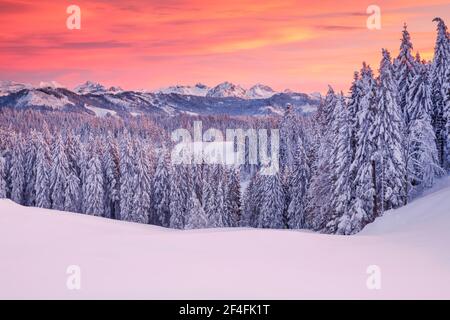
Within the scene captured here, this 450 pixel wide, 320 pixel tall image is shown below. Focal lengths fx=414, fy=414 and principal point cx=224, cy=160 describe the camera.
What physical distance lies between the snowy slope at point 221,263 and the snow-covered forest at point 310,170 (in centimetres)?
1333

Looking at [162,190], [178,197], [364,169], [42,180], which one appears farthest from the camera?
[42,180]

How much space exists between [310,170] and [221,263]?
125 ft

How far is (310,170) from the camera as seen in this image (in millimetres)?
49531

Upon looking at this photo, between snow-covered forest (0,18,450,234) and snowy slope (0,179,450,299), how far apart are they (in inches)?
525

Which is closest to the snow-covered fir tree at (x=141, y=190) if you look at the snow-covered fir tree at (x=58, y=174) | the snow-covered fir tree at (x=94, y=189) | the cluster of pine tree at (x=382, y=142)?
the snow-covered fir tree at (x=94, y=189)

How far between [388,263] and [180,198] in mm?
50944

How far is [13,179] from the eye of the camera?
226 feet

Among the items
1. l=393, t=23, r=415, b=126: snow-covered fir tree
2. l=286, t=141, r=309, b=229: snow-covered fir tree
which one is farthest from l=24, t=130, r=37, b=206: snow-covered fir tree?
l=393, t=23, r=415, b=126: snow-covered fir tree

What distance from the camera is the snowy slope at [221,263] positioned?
10.3 metres

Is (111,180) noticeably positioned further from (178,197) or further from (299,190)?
(299,190)

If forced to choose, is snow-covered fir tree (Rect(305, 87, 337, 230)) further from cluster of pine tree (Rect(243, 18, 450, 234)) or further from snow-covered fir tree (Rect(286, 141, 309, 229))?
snow-covered fir tree (Rect(286, 141, 309, 229))

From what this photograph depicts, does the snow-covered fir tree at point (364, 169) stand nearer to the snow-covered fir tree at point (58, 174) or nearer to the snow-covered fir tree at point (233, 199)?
the snow-covered fir tree at point (233, 199)

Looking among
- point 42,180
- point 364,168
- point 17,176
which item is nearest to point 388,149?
point 364,168

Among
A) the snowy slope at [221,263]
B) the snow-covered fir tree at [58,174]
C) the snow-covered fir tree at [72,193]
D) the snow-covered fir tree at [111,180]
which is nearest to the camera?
the snowy slope at [221,263]
